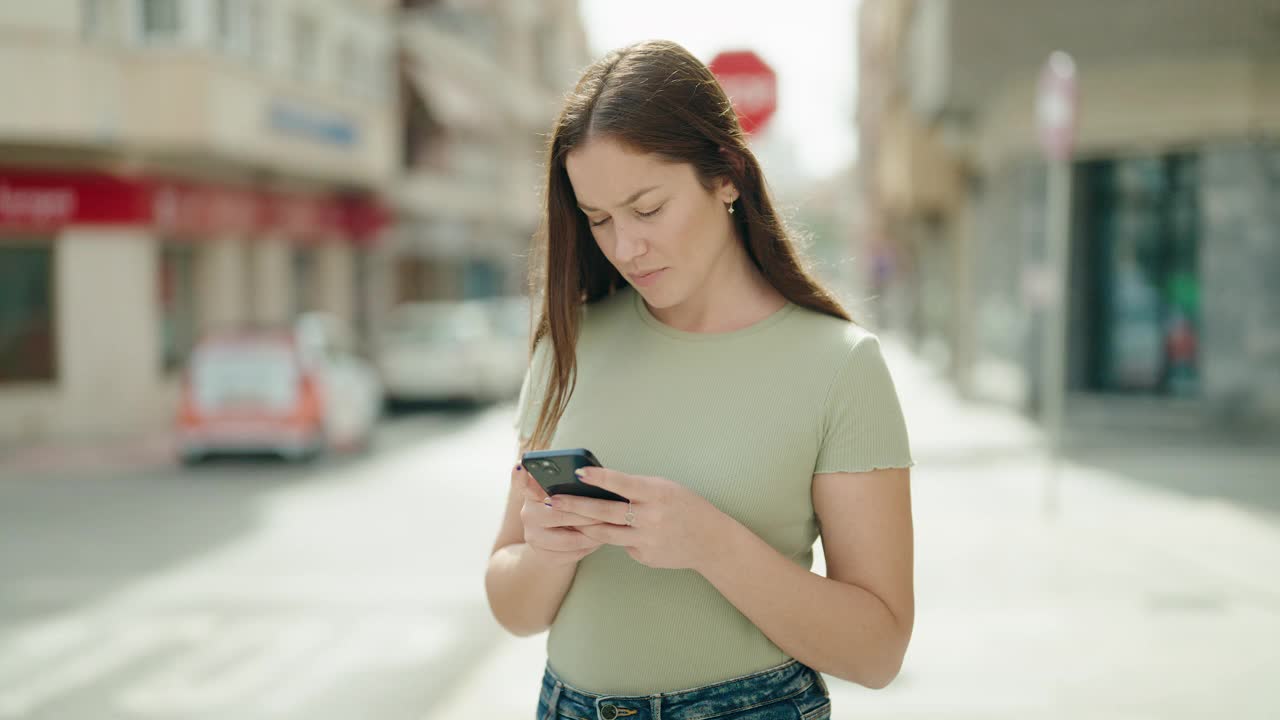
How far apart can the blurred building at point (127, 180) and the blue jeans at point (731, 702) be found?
1723 cm

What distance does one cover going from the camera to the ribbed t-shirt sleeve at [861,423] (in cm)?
205

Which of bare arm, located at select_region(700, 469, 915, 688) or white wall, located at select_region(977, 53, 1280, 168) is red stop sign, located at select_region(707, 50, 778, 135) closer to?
white wall, located at select_region(977, 53, 1280, 168)

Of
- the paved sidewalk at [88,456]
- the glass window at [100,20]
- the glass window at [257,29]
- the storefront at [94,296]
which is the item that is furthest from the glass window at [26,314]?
the glass window at [257,29]

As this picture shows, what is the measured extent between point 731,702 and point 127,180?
749 inches

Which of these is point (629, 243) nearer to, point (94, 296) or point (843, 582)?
point (843, 582)

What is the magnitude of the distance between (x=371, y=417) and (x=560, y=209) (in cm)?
1612

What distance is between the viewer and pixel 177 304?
857 inches

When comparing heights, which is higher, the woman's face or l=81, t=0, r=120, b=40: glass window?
l=81, t=0, r=120, b=40: glass window

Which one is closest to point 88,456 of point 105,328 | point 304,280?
point 105,328

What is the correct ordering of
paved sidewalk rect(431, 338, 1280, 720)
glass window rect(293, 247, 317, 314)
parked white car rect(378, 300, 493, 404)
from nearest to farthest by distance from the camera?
paved sidewalk rect(431, 338, 1280, 720), parked white car rect(378, 300, 493, 404), glass window rect(293, 247, 317, 314)

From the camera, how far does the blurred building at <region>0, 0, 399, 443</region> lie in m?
17.9

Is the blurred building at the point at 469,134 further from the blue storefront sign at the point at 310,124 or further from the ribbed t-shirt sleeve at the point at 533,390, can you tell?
the ribbed t-shirt sleeve at the point at 533,390

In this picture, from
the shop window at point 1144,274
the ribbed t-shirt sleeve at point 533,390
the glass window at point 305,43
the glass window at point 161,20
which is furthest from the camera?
the glass window at point 305,43

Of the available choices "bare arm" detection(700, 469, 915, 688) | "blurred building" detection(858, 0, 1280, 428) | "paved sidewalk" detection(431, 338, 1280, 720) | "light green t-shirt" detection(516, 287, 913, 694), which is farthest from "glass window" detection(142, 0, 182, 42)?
"bare arm" detection(700, 469, 915, 688)
